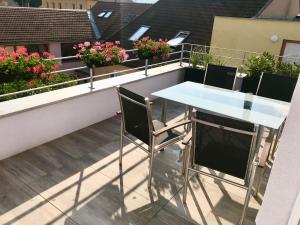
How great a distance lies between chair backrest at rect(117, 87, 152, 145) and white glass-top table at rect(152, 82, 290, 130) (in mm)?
609

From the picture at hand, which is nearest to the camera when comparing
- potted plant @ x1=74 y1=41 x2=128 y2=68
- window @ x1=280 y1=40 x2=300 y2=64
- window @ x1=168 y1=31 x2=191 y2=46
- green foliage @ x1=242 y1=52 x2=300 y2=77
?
potted plant @ x1=74 y1=41 x2=128 y2=68

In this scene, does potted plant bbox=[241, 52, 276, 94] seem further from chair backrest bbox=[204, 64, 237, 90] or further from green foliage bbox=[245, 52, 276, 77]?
chair backrest bbox=[204, 64, 237, 90]

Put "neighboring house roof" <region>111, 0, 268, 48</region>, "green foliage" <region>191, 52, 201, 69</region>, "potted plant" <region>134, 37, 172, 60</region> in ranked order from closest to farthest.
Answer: "potted plant" <region>134, 37, 172, 60</region> < "green foliage" <region>191, 52, 201, 69</region> < "neighboring house roof" <region>111, 0, 268, 48</region>

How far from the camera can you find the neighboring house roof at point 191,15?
10617 millimetres

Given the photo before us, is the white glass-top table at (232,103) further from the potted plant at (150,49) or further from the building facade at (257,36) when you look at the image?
the building facade at (257,36)

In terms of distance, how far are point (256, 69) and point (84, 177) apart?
393 centimetres

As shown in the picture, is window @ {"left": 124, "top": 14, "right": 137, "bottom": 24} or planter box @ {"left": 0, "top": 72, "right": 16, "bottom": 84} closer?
planter box @ {"left": 0, "top": 72, "right": 16, "bottom": 84}

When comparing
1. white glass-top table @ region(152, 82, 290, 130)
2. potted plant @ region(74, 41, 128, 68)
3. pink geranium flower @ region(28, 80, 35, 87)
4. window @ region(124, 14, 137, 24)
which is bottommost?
pink geranium flower @ region(28, 80, 35, 87)

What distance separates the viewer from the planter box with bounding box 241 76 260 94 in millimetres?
5160

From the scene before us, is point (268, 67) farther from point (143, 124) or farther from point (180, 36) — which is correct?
point (180, 36)

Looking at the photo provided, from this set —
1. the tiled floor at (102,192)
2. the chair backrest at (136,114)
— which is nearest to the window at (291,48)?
the tiled floor at (102,192)

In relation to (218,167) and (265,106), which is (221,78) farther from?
(218,167)

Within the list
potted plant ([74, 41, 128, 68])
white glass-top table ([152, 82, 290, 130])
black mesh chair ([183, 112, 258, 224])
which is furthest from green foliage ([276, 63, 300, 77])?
black mesh chair ([183, 112, 258, 224])

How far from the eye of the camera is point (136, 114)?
2.65 metres
